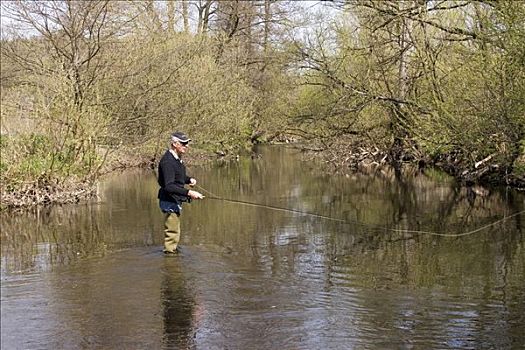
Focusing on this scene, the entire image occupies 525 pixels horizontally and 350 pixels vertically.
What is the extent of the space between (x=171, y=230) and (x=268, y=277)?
1715 mm

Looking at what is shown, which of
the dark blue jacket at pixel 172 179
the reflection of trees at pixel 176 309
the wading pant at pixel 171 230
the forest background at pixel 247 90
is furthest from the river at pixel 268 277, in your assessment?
the forest background at pixel 247 90

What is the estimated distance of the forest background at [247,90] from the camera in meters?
16.9

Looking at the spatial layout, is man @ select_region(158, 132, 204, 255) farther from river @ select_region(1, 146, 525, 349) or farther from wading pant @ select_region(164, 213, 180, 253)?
river @ select_region(1, 146, 525, 349)

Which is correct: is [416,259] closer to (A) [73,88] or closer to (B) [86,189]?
(B) [86,189]

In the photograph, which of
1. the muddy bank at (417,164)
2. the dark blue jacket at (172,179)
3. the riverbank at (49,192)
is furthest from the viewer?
the muddy bank at (417,164)

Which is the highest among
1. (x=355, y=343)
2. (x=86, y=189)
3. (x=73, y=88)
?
(x=73, y=88)

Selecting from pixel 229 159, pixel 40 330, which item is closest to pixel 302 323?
pixel 40 330

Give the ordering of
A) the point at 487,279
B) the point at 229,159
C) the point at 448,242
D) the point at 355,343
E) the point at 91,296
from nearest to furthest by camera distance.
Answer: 1. the point at 355,343
2. the point at 91,296
3. the point at 487,279
4. the point at 448,242
5. the point at 229,159

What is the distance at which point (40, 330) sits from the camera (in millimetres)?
6457

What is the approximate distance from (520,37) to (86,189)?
10.9m

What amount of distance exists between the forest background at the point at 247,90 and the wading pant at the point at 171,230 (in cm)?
700

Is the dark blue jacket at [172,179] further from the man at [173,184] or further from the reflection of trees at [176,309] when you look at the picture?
the reflection of trees at [176,309]

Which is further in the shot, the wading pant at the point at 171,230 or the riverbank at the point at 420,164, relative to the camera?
the riverbank at the point at 420,164

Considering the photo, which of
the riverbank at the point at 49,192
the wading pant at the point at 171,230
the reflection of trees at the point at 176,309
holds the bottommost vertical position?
the reflection of trees at the point at 176,309
